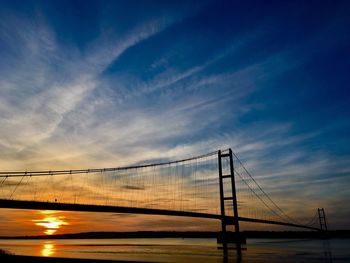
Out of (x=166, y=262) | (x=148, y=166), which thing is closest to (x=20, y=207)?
(x=166, y=262)

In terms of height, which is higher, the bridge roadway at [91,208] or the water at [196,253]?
the bridge roadway at [91,208]

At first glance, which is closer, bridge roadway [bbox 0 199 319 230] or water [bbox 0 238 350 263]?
water [bbox 0 238 350 263]

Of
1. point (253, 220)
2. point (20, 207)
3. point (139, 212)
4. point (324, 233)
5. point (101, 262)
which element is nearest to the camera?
point (101, 262)

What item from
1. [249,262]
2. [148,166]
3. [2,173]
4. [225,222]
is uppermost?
[148,166]

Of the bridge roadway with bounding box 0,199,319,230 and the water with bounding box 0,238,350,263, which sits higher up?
the bridge roadway with bounding box 0,199,319,230

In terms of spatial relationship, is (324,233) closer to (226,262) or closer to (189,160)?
(189,160)

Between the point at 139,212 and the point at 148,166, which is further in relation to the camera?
the point at 148,166

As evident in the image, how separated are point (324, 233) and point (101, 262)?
311 feet

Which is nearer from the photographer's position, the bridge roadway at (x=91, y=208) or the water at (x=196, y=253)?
the water at (x=196, y=253)

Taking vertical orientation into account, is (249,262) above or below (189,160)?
below

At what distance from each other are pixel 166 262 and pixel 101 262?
4520mm

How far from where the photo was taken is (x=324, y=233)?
322 feet

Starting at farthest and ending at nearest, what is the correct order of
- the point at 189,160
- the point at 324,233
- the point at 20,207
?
the point at 324,233 < the point at 189,160 < the point at 20,207

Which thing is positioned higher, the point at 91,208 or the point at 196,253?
the point at 91,208
